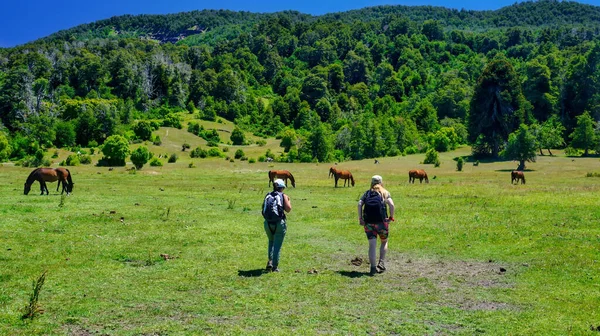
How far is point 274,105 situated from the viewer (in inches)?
6560

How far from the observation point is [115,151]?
69.3m

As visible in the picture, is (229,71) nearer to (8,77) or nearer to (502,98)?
(8,77)

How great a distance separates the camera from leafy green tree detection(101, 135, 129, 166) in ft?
227

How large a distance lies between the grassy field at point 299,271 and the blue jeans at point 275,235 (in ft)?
2.15

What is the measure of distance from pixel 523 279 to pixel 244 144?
110m

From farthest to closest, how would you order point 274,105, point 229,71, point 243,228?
1. point 229,71
2. point 274,105
3. point 243,228

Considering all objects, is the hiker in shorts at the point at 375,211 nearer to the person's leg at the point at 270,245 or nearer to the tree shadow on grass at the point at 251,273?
the person's leg at the point at 270,245

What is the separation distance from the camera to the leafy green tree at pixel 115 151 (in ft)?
227

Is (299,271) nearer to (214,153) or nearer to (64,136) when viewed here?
(214,153)

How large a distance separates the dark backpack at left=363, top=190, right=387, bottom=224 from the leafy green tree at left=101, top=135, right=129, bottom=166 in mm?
62685

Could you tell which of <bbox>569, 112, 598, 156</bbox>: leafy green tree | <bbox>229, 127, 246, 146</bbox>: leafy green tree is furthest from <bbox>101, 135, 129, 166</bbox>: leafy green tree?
<bbox>569, 112, 598, 156</bbox>: leafy green tree

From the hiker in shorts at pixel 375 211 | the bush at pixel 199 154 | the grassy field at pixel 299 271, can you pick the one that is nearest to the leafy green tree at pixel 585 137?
the grassy field at pixel 299 271

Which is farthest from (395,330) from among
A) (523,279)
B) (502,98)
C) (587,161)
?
(502,98)

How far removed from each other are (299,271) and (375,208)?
2933 mm
